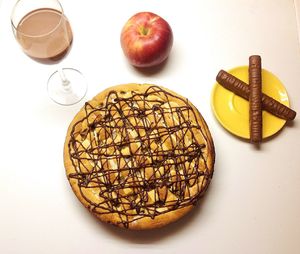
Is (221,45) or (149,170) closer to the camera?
(149,170)

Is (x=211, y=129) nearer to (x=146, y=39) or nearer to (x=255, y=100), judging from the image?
(x=255, y=100)

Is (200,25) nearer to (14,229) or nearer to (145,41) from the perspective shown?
(145,41)

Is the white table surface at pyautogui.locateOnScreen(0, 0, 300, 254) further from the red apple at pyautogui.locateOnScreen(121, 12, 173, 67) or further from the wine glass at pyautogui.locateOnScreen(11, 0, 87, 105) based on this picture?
the wine glass at pyautogui.locateOnScreen(11, 0, 87, 105)

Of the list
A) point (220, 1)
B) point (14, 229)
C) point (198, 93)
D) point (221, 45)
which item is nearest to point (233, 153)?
point (198, 93)

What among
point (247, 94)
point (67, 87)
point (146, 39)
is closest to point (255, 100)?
point (247, 94)

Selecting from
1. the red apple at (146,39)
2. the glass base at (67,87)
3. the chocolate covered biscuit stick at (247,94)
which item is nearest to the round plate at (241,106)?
the chocolate covered biscuit stick at (247,94)

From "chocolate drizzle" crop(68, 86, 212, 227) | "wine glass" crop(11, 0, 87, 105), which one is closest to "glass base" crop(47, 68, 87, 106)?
"chocolate drizzle" crop(68, 86, 212, 227)
